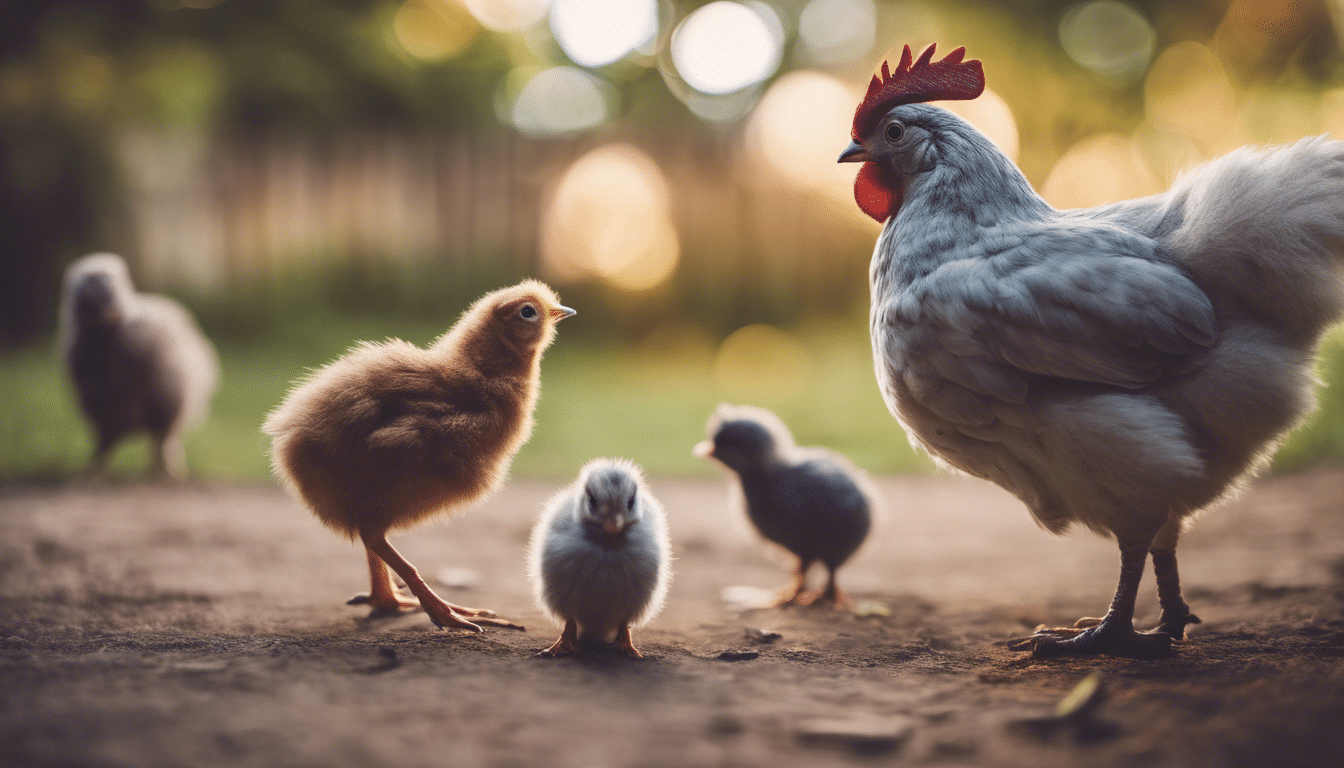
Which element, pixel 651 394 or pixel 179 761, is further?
pixel 651 394

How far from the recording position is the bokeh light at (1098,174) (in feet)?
28.6

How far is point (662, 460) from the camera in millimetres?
6340

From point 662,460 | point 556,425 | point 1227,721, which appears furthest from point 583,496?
point 556,425

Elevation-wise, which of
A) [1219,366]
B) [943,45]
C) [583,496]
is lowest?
[583,496]

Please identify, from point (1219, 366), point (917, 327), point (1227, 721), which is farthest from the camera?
point (917, 327)

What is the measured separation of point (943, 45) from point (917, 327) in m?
7.98

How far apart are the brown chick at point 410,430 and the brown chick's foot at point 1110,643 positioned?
6.04ft

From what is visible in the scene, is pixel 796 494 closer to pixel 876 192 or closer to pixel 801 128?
pixel 876 192

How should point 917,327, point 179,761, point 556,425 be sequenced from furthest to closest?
point 556,425 < point 917,327 < point 179,761

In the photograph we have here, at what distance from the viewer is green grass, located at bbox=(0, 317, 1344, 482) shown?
604 cm

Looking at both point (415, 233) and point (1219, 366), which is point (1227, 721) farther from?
point (415, 233)

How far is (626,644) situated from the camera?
2.55 m

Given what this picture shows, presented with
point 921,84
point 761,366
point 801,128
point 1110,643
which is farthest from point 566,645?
point 801,128

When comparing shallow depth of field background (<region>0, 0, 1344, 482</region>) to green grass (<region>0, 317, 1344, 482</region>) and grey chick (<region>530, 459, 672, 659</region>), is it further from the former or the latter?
grey chick (<region>530, 459, 672, 659</region>)
